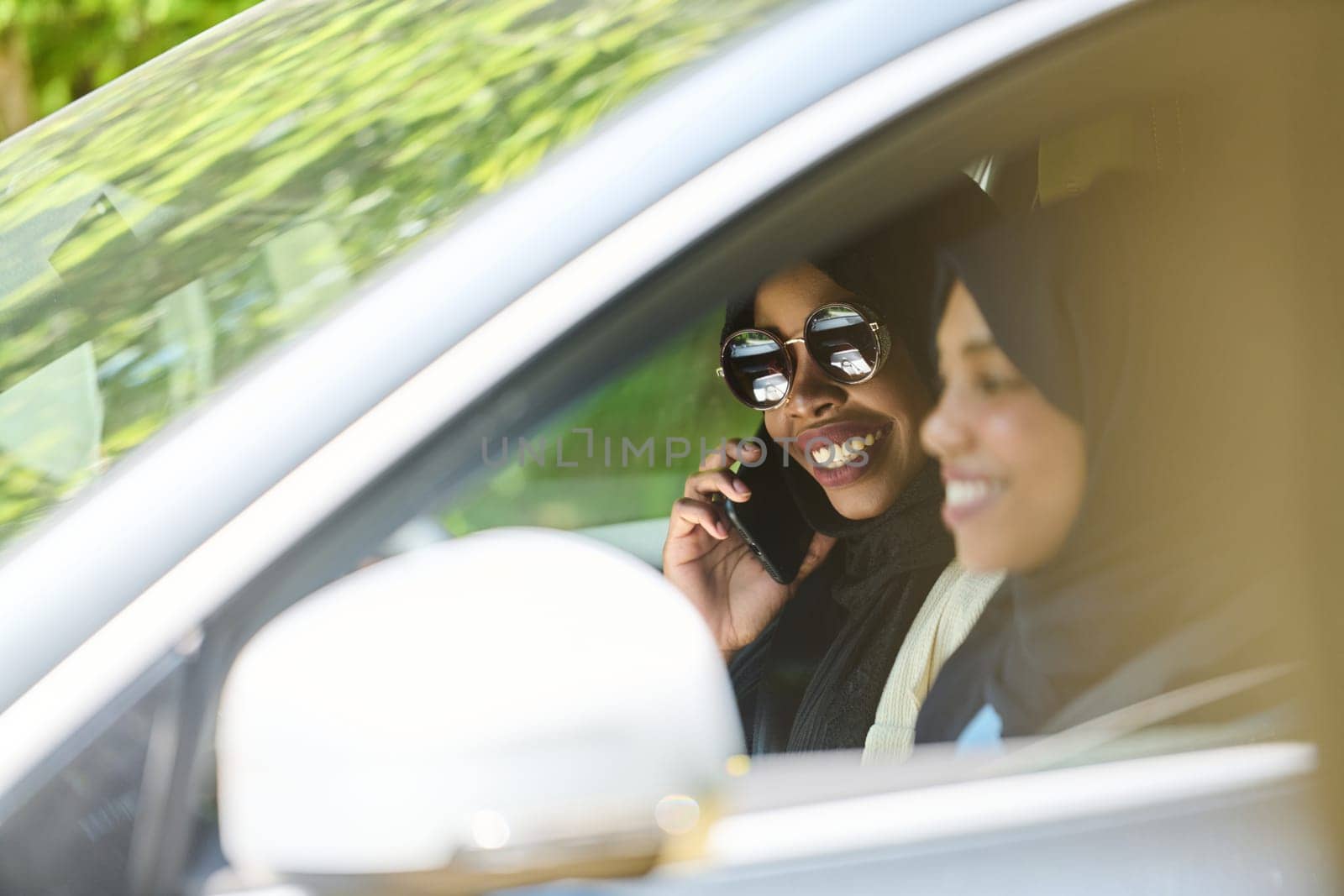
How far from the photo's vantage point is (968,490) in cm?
162

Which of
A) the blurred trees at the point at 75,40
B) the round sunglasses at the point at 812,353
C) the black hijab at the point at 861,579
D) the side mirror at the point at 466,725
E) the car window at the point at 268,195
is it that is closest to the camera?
the side mirror at the point at 466,725

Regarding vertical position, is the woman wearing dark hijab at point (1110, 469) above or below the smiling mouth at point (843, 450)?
above

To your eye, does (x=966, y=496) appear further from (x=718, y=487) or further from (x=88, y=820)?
(x=88, y=820)

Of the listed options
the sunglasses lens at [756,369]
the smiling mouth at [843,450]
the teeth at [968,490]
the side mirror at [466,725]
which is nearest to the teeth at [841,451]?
the smiling mouth at [843,450]

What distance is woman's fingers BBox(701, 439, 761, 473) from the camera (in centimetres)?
211

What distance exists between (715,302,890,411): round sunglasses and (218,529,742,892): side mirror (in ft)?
2.29

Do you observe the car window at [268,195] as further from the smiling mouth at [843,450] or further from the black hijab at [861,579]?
the smiling mouth at [843,450]

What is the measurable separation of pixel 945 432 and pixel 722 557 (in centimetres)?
53

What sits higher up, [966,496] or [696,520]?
[966,496]

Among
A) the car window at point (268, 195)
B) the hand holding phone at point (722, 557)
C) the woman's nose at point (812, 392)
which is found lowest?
the hand holding phone at point (722, 557)

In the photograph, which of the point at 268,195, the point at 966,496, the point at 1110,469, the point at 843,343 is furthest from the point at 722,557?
the point at 268,195

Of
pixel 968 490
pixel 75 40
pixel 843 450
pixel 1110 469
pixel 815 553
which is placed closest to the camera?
pixel 1110 469

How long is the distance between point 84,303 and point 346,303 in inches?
14.8

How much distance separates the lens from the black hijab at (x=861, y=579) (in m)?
1.55
